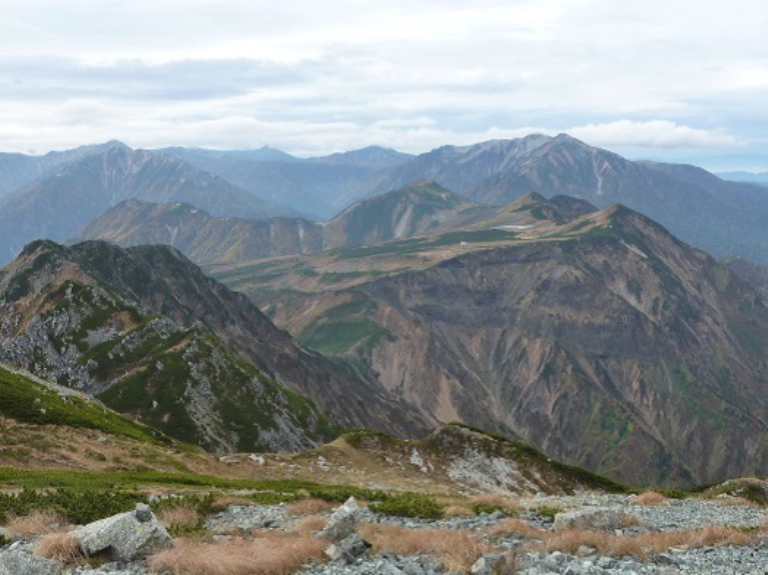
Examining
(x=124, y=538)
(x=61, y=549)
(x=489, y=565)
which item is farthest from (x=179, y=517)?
(x=489, y=565)

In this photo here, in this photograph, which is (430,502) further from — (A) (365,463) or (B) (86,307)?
(B) (86,307)

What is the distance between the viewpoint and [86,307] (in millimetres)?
141375

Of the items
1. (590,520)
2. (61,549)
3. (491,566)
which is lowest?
(590,520)

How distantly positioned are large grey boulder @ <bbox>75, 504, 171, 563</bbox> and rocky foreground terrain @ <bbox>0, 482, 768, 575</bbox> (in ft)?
0.10

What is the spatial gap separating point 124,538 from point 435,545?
9994mm

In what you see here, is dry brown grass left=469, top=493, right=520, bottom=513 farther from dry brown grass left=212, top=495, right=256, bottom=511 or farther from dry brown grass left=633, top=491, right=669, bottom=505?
dry brown grass left=633, top=491, right=669, bottom=505

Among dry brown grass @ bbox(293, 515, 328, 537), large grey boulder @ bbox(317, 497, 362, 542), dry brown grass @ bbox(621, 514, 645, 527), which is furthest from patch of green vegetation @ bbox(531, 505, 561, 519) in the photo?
large grey boulder @ bbox(317, 497, 362, 542)

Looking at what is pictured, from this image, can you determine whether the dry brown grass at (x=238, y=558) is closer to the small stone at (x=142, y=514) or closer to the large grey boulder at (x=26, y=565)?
the small stone at (x=142, y=514)

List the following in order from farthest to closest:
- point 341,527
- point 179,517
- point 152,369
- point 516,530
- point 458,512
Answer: point 152,369, point 458,512, point 179,517, point 516,530, point 341,527

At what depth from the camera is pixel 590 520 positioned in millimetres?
26781

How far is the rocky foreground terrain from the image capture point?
62.7 ft

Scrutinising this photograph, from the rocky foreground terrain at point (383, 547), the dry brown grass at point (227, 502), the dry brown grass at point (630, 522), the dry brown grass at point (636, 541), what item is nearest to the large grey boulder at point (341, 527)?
the rocky foreground terrain at point (383, 547)

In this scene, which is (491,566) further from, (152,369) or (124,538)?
(152,369)

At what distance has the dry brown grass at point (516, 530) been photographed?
25.3 meters
